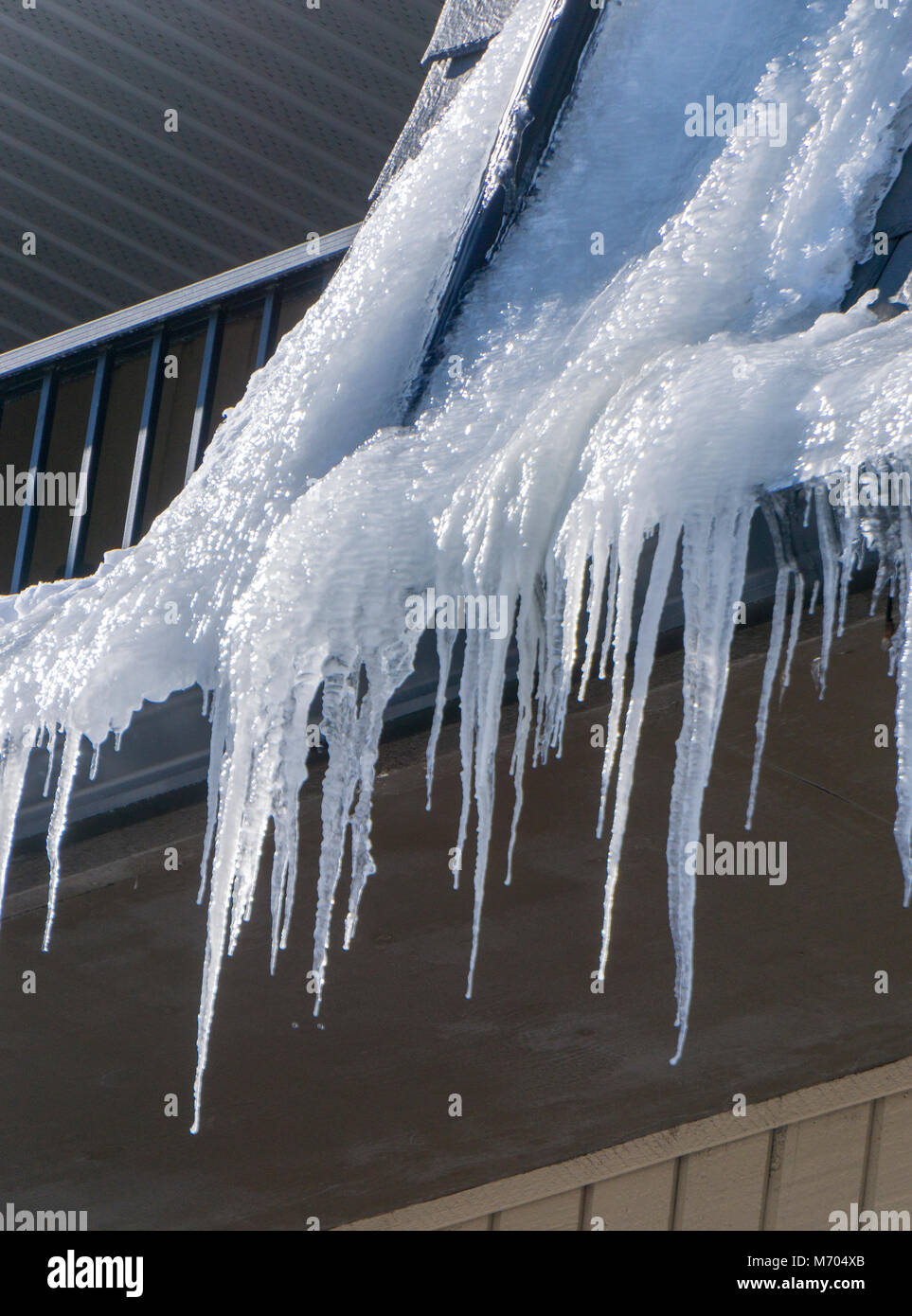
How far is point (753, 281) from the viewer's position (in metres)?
2.15

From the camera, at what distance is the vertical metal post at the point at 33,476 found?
366 cm

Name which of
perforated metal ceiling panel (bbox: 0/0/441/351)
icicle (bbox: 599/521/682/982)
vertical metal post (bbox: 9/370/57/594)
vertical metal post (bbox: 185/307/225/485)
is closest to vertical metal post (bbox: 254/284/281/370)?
vertical metal post (bbox: 185/307/225/485)

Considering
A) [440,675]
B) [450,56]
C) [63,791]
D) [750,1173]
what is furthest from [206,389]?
[750,1173]

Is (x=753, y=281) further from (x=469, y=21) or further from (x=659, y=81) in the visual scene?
(x=469, y=21)

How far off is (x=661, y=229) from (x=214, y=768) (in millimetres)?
1204

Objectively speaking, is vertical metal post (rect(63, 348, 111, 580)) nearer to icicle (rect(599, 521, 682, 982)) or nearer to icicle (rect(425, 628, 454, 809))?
icicle (rect(425, 628, 454, 809))

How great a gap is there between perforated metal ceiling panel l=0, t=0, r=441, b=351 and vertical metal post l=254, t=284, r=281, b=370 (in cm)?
342

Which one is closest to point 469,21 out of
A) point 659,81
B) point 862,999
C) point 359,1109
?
point 659,81

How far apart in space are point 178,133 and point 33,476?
12.7 feet

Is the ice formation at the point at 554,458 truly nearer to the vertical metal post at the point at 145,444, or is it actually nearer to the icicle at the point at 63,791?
the icicle at the point at 63,791

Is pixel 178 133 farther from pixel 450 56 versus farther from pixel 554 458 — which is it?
pixel 554 458

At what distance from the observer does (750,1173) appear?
493cm

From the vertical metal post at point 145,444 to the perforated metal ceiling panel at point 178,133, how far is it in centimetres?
340
